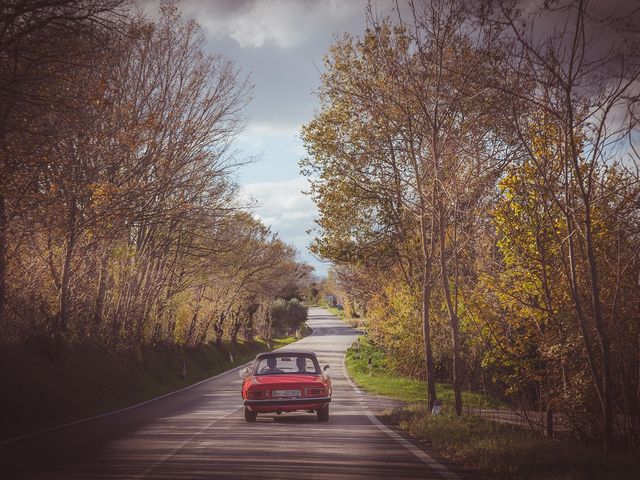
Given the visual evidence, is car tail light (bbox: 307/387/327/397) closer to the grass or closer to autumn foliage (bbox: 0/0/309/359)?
the grass

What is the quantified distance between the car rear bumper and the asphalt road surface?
0.35 m

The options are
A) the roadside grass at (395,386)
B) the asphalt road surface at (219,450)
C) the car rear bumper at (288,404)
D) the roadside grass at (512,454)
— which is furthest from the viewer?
the roadside grass at (395,386)

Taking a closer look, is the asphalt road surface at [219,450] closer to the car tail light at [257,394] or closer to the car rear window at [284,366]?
the car tail light at [257,394]

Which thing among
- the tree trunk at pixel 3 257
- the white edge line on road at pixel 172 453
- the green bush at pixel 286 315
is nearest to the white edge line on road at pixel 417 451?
the white edge line on road at pixel 172 453

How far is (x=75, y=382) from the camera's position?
58.0 feet

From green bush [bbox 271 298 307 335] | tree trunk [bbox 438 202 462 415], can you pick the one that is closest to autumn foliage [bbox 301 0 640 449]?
tree trunk [bbox 438 202 462 415]

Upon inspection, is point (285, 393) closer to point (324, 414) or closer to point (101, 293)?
point (324, 414)

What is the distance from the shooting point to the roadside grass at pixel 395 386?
20688 mm

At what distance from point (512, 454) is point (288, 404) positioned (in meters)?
6.24

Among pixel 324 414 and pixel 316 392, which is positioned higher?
pixel 316 392

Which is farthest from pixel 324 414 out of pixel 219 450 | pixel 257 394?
pixel 219 450

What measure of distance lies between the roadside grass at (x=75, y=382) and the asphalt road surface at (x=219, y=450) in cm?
126

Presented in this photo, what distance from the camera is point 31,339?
1709 cm

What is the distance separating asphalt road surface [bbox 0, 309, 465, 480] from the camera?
750cm
